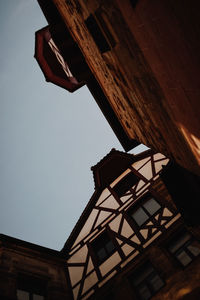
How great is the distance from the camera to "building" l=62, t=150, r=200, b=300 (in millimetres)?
6891

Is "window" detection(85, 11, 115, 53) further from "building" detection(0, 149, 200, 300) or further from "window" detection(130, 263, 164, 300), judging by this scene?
"window" detection(130, 263, 164, 300)

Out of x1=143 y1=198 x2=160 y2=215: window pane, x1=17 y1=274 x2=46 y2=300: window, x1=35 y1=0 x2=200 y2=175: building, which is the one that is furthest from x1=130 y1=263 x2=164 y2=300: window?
x1=35 y1=0 x2=200 y2=175: building

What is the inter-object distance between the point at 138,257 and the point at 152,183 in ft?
10.3

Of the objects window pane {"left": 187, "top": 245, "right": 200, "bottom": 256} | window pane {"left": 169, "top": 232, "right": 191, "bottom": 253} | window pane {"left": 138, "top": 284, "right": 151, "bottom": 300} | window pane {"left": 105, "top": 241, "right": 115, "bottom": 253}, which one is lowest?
window pane {"left": 138, "top": 284, "right": 151, "bottom": 300}

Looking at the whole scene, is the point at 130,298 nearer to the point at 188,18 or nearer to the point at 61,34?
the point at 188,18

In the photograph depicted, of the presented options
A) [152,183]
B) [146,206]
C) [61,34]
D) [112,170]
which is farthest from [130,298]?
[61,34]

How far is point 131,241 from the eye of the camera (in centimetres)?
845

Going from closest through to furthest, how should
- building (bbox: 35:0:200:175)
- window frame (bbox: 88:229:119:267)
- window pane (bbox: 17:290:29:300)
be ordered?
building (bbox: 35:0:200:175)
window pane (bbox: 17:290:29:300)
window frame (bbox: 88:229:119:267)

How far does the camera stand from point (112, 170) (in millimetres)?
11906

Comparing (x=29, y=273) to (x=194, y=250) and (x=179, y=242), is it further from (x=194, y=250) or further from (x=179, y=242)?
(x=194, y=250)

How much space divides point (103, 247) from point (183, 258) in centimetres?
331

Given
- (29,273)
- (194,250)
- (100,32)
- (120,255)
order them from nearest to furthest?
(100,32) < (194,250) < (29,273) < (120,255)

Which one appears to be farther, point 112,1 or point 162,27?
point 112,1

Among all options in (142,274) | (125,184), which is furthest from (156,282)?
(125,184)
